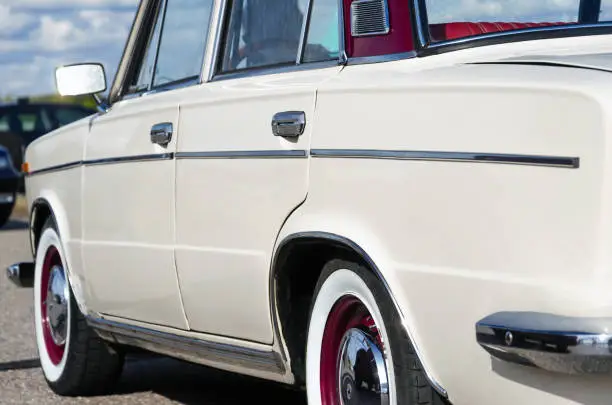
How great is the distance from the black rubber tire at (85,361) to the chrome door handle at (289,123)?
2111 mm

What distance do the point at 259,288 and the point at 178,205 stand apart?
0.59m

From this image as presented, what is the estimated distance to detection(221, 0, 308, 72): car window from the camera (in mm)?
4383

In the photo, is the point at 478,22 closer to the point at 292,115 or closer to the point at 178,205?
the point at 292,115

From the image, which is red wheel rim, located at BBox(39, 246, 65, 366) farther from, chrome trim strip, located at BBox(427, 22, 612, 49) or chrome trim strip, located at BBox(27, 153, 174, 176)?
chrome trim strip, located at BBox(427, 22, 612, 49)

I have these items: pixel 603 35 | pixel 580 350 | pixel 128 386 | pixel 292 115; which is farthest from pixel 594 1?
pixel 128 386

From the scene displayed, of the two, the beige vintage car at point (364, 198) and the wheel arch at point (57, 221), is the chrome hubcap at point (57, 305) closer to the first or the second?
the wheel arch at point (57, 221)

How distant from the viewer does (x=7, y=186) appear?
60.5ft

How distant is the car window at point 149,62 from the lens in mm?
5520

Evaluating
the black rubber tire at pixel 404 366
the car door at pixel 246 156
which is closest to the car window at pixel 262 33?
the car door at pixel 246 156

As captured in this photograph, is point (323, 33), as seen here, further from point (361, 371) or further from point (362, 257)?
point (361, 371)

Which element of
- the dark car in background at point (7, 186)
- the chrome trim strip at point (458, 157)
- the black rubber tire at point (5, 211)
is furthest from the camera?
the black rubber tire at point (5, 211)

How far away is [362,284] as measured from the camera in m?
3.78

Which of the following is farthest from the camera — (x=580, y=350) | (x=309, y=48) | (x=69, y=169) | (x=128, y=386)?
(x=128, y=386)

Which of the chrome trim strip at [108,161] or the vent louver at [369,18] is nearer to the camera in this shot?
the vent louver at [369,18]
